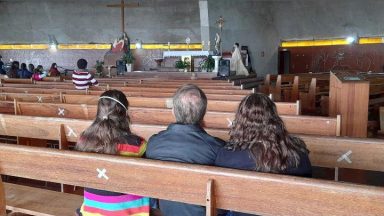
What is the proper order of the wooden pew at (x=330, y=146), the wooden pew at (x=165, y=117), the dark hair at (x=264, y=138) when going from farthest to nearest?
the wooden pew at (x=165, y=117)
the wooden pew at (x=330, y=146)
the dark hair at (x=264, y=138)

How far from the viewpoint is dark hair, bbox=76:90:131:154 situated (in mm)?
1886

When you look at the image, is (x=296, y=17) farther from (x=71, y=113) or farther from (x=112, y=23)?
(x=71, y=113)

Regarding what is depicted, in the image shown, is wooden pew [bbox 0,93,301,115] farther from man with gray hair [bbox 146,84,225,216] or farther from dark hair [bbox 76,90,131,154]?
man with gray hair [bbox 146,84,225,216]

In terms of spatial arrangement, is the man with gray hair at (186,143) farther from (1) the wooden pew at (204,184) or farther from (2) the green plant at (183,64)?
(2) the green plant at (183,64)

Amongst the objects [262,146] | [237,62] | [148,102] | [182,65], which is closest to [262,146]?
[262,146]

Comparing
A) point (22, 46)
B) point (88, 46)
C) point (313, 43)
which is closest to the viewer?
point (313, 43)

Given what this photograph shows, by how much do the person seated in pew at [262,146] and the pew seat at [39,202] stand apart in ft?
3.41

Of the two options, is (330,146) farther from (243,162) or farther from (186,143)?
(186,143)

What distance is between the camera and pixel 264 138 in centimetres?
172

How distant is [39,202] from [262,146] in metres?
1.44

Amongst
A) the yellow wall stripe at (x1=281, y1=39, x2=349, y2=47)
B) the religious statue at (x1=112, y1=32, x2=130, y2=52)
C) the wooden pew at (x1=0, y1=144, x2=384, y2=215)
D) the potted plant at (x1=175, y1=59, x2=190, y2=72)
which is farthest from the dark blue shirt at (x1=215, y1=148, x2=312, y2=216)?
the religious statue at (x1=112, y1=32, x2=130, y2=52)

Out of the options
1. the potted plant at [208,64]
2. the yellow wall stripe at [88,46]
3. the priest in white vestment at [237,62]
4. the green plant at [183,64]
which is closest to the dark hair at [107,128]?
the potted plant at [208,64]

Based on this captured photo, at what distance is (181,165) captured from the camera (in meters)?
1.55

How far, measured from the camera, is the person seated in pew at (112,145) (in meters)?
1.84
